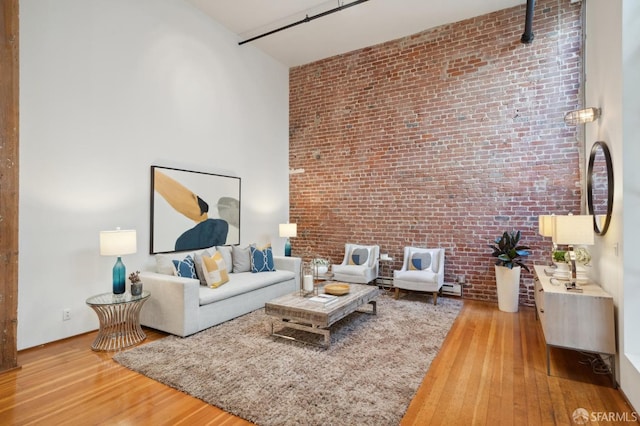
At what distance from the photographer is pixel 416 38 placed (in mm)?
5414

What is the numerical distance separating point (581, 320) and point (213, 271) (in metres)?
3.67

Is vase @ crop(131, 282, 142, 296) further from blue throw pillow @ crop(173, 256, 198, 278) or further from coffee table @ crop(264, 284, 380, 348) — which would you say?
coffee table @ crop(264, 284, 380, 348)

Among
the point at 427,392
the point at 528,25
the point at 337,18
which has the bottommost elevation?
the point at 427,392

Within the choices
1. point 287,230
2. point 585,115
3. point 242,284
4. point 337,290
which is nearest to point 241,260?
point 242,284

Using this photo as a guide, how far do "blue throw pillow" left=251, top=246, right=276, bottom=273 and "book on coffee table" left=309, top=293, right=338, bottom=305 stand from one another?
4.75 ft

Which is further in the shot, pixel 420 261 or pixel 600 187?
pixel 420 261

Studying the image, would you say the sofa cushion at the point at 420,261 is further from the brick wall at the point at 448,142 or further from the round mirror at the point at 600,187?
the round mirror at the point at 600,187

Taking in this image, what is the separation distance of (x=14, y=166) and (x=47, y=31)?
1541 mm

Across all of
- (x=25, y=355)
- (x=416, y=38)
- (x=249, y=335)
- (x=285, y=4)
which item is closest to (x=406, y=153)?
(x=416, y=38)

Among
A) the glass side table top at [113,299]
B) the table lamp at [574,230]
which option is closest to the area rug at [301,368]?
the glass side table top at [113,299]

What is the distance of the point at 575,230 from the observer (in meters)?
2.71

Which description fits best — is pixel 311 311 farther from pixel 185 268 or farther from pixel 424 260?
pixel 424 260

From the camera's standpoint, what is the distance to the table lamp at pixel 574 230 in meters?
2.69

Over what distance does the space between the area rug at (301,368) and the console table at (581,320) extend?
1014 mm
